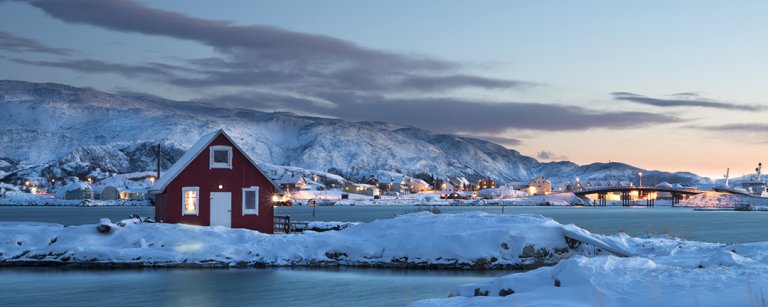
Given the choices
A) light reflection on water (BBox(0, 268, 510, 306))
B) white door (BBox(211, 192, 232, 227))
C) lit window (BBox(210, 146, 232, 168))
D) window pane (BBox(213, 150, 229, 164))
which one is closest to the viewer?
light reflection on water (BBox(0, 268, 510, 306))

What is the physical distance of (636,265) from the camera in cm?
2014

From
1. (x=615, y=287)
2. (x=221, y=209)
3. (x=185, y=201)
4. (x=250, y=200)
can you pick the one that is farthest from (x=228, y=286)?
(x=250, y=200)

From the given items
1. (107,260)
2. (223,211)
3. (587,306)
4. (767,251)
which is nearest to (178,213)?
(223,211)

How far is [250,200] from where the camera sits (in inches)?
1857

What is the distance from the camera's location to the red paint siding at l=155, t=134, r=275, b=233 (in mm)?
45719

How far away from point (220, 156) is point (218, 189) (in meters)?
2.01

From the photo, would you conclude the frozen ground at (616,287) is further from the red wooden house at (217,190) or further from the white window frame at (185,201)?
the white window frame at (185,201)

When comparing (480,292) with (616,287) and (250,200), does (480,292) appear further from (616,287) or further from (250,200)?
(250,200)

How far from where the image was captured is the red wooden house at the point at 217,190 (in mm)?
45750

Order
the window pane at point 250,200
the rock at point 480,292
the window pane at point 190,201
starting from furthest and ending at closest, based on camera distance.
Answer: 1. the window pane at point 250,200
2. the window pane at point 190,201
3. the rock at point 480,292

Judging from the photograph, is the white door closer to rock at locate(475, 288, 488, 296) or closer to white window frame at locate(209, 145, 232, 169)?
white window frame at locate(209, 145, 232, 169)

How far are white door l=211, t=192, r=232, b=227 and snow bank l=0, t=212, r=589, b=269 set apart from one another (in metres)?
5.74

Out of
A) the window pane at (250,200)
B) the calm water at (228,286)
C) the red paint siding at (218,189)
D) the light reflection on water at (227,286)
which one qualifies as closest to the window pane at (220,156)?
the red paint siding at (218,189)

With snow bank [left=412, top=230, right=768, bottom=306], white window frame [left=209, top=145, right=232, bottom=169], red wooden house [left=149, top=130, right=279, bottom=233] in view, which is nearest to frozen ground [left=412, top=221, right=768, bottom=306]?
snow bank [left=412, top=230, right=768, bottom=306]
